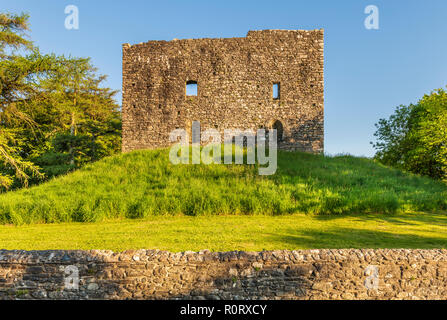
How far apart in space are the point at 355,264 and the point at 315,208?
5373mm

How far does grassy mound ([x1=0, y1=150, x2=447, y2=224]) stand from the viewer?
9.77 metres

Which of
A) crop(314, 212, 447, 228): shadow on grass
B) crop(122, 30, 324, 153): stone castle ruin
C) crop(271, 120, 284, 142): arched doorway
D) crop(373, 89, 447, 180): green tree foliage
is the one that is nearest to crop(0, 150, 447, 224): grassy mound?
crop(314, 212, 447, 228): shadow on grass

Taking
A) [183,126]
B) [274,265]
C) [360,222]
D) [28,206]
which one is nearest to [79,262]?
[274,265]

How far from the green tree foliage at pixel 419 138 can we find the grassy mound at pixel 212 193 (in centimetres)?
791

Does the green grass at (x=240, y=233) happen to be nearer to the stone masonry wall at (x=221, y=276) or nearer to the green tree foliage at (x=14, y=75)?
the stone masonry wall at (x=221, y=276)

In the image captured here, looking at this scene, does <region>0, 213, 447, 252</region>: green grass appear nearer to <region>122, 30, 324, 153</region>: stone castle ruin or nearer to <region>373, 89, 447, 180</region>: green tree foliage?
<region>122, 30, 324, 153</region>: stone castle ruin

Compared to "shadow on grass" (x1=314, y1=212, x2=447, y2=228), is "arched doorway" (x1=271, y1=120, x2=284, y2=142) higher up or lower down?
higher up

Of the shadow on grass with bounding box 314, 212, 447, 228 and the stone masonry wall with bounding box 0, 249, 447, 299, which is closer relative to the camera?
the stone masonry wall with bounding box 0, 249, 447, 299

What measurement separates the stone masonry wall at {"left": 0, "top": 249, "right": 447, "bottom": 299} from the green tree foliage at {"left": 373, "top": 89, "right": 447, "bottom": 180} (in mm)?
17496

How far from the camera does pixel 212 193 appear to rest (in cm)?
1040

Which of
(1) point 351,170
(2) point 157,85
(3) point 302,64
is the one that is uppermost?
(3) point 302,64

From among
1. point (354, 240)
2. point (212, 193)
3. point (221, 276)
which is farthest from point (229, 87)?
point (221, 276)

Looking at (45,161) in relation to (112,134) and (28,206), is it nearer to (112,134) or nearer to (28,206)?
(112,134)

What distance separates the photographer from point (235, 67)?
60.0ft
